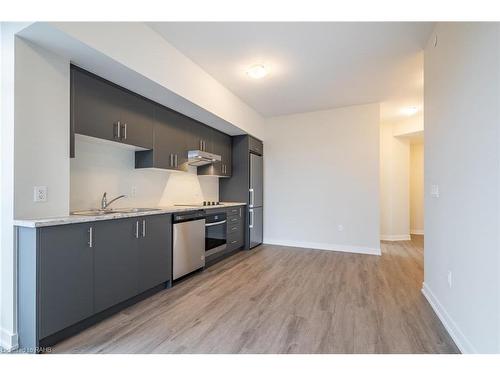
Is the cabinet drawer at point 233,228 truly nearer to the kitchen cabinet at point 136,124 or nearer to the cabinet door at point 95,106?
the kitchen cabinet at point 136,124

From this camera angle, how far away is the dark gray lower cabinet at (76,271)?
1.57 metres

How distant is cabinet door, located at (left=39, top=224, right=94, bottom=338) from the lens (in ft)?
5.21

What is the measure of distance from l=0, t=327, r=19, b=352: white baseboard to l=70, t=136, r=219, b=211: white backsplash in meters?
1.07

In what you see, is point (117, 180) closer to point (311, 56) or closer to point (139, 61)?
point (139, 61)

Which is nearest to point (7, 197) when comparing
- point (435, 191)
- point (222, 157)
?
point (222, 157)

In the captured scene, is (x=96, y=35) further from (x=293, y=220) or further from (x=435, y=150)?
(x=293, y=220)

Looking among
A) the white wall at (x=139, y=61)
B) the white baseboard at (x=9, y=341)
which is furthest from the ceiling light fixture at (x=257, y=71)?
the white baseboard at (x=9, y=341)

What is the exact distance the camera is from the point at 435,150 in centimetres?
230

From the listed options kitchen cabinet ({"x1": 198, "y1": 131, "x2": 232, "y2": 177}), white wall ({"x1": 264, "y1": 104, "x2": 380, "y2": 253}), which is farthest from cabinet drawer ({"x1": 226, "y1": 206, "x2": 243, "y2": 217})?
white wall ({"x1": 264, "y1": 104, "x2": 380, "y2": 253})

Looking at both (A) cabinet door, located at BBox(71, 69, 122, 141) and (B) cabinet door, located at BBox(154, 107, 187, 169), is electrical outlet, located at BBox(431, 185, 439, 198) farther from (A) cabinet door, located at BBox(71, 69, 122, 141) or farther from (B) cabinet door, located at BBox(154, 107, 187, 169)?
(A) cabinet door, located at BBox(71, 69, 122, 141)

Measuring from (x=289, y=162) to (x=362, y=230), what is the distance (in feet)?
6.19

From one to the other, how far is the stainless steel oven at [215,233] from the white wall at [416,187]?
18.0ft

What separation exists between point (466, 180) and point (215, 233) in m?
2.91
